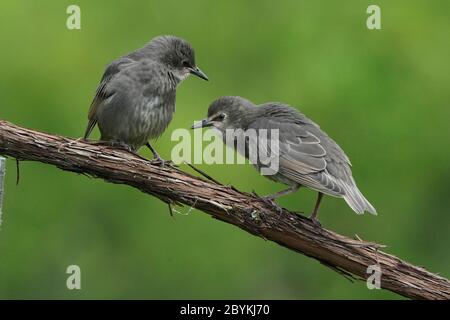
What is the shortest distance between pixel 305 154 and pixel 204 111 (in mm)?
4511

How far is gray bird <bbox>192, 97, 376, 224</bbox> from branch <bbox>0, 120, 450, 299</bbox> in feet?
0.57

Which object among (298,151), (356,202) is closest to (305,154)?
(298,151)

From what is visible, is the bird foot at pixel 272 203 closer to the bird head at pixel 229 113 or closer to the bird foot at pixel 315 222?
the bird foot at pixel 315 222

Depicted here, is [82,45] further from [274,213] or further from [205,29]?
[274,213]

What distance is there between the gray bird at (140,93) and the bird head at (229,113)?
414mm

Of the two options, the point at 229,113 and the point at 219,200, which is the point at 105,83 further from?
the point at 219,200

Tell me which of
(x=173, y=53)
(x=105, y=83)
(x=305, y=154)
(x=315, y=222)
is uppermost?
(x=173, y=53)

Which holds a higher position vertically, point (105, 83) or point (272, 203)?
point (105, 83)

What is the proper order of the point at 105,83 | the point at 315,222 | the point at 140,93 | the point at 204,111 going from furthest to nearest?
1. the point at 204,111
2. the point at 105,83
3. the point at 140,93
4. the point at 315,222

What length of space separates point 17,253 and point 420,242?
5252 mm

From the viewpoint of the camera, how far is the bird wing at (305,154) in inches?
300

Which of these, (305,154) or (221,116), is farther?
(221,116)

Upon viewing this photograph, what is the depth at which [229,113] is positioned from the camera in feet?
27.9

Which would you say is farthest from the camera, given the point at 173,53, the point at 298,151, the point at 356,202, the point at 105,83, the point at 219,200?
the point at 173,53
